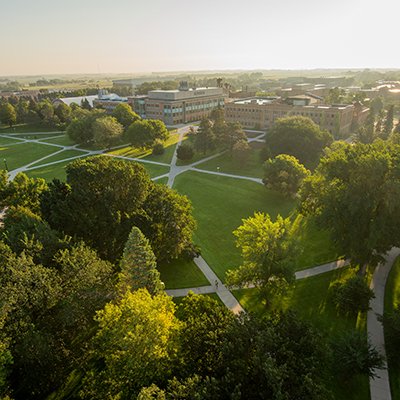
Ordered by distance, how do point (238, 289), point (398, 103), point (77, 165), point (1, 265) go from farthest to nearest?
point (398, 103) → point (77, 165) → point (238, 289) → point (1, 265)

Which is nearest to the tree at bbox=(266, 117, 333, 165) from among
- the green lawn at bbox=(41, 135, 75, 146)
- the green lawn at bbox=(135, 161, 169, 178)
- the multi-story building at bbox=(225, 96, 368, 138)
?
the green lawn at bbox=(135, 161, 169, 178)

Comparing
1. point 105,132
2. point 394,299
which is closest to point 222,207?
A: point 394,299

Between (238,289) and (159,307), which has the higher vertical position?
(159,307)

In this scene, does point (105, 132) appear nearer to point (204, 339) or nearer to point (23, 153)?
point (23, 153)

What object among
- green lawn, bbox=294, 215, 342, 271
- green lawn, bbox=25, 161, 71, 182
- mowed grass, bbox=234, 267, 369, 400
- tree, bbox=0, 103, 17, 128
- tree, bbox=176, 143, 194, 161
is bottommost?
mowed grass, bbox=234, 267, 369, 400

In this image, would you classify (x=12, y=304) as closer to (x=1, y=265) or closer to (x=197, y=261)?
(x=1, y=265)

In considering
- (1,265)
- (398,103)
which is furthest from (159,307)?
(398,103)

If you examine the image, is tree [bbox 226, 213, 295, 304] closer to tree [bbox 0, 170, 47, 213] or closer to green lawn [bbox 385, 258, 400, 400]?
green lawn [bbox 385, 258, 400, 400]
